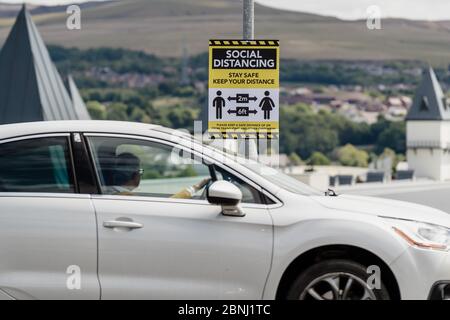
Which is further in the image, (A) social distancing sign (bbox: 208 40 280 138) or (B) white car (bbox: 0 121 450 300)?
(A) social distancing sign (bbox: 208 40 280 138)

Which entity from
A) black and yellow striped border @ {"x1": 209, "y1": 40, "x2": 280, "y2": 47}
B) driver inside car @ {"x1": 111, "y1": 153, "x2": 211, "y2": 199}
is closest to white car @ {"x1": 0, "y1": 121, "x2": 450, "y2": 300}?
driver inside car @ {"x1": 111, "y1": 153, "x2": 211, "y2": 199}

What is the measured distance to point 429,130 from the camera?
518 feet

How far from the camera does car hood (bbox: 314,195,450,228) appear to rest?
6.50 m

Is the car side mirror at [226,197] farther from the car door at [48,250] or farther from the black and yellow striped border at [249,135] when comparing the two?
the black and yellow striped border at [249,135]

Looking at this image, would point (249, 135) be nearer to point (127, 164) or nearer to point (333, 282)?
point (127, 164)

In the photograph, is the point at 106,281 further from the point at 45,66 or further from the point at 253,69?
the point at 45,66

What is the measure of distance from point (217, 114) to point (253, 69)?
548mm

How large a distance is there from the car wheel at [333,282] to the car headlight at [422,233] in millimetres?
360

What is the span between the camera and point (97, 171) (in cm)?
655

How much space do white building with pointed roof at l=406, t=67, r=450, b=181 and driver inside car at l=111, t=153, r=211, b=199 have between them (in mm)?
143055

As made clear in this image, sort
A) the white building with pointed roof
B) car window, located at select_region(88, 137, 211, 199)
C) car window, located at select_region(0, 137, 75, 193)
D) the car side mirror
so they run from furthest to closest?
the white building with pointed roof → car window, located at select_region(88, 137, 211, 199) → car window, located at select_region(0, 137, 75, 193) → the car side mirror

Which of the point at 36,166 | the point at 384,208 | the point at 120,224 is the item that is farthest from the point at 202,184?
the point at 384,208

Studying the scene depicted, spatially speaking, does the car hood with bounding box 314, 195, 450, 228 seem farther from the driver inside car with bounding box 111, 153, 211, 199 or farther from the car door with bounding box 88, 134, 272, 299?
the driver inside car with bounding box 111, 153, 211, 199
